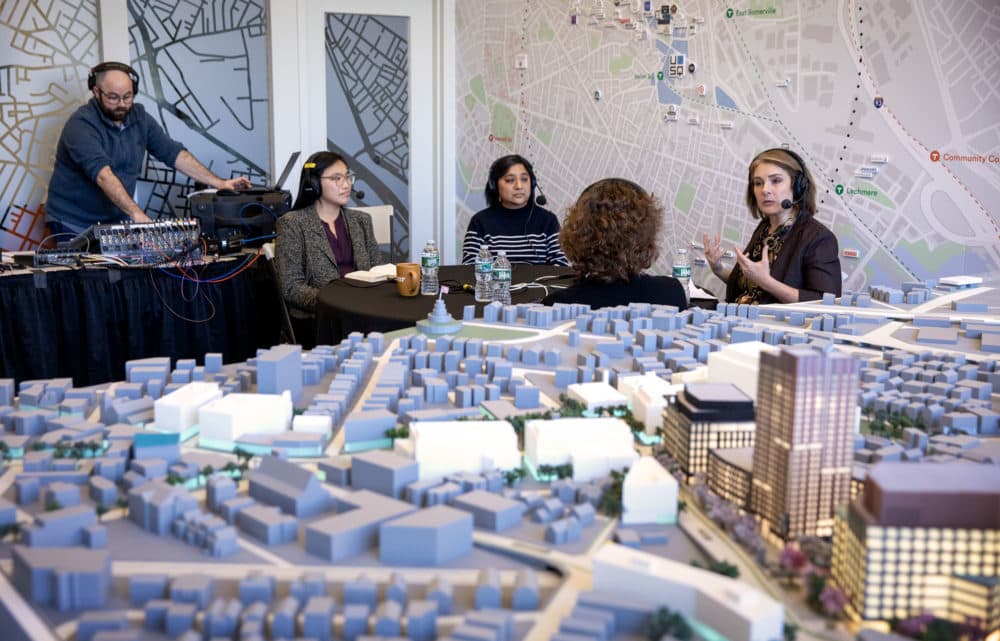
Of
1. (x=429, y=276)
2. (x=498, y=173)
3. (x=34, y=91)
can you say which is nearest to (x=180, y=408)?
(x=429, y=276)

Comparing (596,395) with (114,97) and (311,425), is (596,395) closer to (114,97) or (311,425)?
(311,425)

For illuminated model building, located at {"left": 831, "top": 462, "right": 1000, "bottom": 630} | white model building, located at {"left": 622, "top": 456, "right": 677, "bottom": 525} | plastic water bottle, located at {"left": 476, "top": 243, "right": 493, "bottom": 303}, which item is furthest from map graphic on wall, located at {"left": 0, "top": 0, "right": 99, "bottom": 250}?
illuminated model building, located at {"left": 831, "top": 462, "right": 1000, "bottom": 630}

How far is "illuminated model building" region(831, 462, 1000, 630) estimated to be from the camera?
153 cm

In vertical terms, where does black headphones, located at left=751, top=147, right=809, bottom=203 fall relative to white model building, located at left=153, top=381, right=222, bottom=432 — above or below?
above

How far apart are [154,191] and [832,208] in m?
4.41

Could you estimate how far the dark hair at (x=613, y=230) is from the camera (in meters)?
3.82

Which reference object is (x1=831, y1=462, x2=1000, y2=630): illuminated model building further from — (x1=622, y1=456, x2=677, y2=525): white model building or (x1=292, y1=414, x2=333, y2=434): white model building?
(x1=292, y1=414, x2=333, y2=434): white model building

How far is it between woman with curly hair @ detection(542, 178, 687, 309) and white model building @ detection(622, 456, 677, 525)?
2034 millimetres

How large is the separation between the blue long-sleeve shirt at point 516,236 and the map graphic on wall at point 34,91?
296cm

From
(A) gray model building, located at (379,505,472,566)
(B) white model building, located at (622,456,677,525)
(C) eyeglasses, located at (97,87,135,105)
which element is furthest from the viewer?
(C) eyeglasses, located at (97,87,135,105)

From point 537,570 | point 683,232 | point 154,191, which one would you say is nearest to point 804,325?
point 537,570

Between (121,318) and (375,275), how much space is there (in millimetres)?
1309

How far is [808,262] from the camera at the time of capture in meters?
4.33

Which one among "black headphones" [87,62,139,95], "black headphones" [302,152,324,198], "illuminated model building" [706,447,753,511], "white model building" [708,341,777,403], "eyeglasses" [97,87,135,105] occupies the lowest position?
"illuminated model building" [706,447,753,511]
